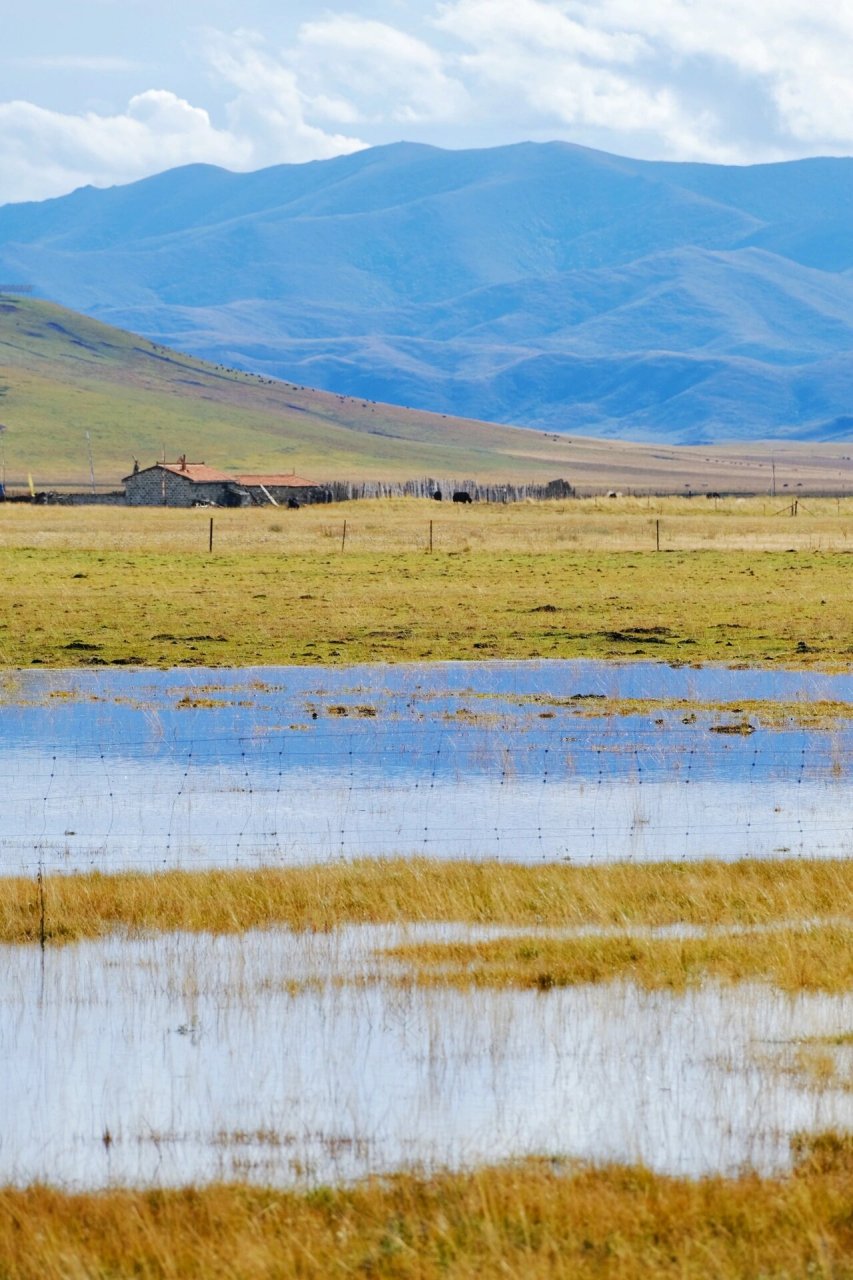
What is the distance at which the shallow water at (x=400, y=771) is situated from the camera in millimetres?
18609

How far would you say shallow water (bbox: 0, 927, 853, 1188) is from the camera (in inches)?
385

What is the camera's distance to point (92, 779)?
73.0 ft

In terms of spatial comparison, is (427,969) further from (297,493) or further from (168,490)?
(297,493)

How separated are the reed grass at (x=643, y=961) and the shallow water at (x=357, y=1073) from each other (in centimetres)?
29

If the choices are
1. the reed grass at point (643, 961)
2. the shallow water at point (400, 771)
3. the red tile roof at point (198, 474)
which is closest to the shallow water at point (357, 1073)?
the reed grass at point (643, 961)

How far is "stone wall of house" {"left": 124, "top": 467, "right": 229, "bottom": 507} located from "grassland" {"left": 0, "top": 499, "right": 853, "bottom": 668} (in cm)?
3705

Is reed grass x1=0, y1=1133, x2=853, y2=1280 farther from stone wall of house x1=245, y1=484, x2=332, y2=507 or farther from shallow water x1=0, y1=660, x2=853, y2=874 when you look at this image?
stone wall of house x1=245, y1=484, x2=332, y2=507

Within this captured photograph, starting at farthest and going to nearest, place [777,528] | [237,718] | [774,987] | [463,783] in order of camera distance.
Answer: [777,528], [237,718], [463,783], [774,987]

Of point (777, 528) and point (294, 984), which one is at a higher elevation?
point (777, 528)

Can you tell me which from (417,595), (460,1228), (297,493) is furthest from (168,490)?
(460,1228)

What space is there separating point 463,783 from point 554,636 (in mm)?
16385

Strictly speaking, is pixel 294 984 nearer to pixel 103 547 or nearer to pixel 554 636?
pixel 554 636

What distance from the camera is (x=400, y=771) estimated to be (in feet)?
74.4

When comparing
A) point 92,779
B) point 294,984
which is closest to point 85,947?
point 294,984
